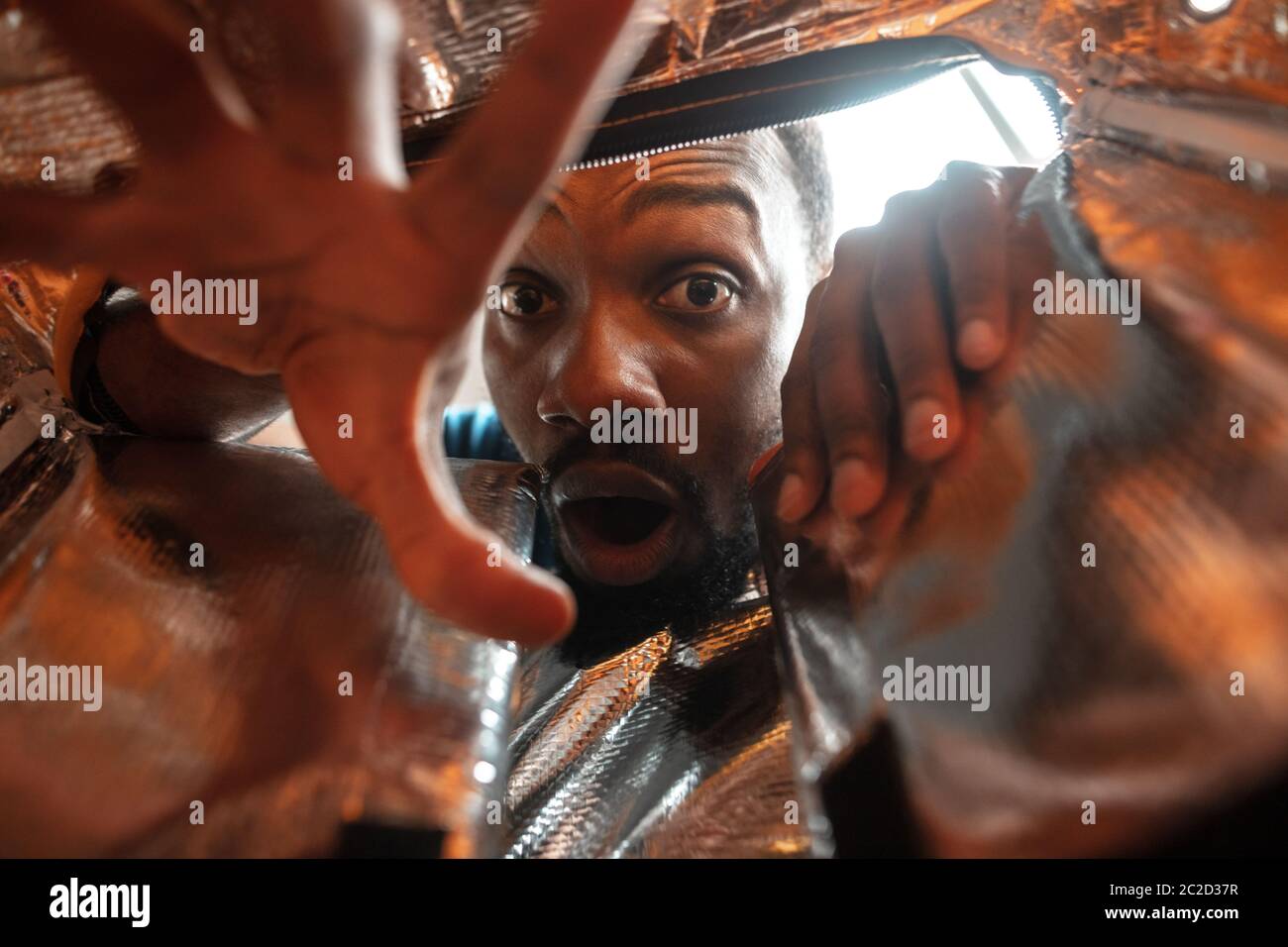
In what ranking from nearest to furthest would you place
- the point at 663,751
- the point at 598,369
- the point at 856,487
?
the point at 856,487 → the point at 663,751 → the point at 598,369

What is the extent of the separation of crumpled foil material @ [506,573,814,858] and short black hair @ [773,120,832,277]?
0.47 m

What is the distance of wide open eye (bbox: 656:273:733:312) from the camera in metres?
0.83

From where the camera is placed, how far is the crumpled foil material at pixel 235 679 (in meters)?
0.39

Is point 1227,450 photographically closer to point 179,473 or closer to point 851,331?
point 851,331

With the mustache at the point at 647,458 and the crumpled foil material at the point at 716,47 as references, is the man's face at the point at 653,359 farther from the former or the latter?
the crumpled foil material at the point at 716,47

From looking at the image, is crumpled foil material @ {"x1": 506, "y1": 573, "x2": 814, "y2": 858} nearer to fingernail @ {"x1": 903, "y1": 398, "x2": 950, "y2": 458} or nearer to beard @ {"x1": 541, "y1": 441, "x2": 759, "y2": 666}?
beard @ {"x1": 541, "y1": 441, "x2": 759, "y2": 666}

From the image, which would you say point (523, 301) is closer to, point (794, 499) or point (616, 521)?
point (616, 521)

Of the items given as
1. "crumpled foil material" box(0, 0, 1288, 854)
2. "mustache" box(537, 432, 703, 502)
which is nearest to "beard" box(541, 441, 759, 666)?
"mustache" box(537, 432, 703, 502)

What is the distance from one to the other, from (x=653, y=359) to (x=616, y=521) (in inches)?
6.1

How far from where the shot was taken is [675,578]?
81cm

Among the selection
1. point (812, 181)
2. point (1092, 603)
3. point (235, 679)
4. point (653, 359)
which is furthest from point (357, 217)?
point (812, 181)

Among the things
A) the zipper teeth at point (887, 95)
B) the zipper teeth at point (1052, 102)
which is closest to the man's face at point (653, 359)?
the zipper teeth at point (887, 95)

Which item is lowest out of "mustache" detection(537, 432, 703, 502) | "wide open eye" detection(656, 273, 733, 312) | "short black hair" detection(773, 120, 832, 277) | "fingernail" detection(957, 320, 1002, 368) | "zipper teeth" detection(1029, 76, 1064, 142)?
"mustache" detection(537, 432, 703, 502)

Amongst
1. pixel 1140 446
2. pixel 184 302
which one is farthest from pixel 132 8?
pixel 1140 446
